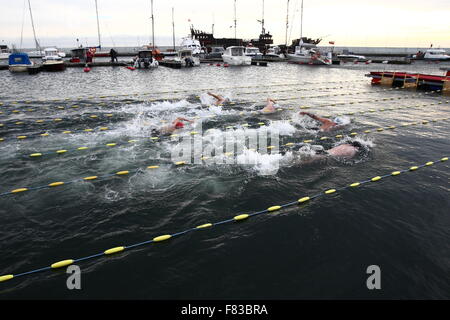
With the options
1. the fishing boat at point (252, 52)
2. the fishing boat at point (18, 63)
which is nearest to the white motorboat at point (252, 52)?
the fishing boat at point (252, 52)

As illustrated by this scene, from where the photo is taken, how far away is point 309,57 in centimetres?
5762

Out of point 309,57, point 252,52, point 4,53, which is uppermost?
point 252,52

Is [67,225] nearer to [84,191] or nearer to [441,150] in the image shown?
[84,191]

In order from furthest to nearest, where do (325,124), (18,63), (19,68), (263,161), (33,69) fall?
(18,63) → (19,68) → (33,69) → (325,124) → (263,161)

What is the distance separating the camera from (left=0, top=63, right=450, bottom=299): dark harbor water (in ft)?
16.3

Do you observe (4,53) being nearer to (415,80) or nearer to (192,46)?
(192,46)

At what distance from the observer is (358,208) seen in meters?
7.27

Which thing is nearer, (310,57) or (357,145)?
(357,145)

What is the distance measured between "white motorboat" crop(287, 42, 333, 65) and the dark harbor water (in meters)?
47.1

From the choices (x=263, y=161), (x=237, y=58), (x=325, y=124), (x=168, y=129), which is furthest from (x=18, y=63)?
(x=263, y=161)

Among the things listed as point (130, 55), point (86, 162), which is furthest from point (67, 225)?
point (130, 55)

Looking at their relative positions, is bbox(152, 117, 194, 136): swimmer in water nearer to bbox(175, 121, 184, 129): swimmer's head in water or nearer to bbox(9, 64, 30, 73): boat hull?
bbox(175, 121, 184, 129): swimmer's head in water

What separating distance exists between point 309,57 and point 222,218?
191ft

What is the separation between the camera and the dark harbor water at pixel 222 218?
16.3 ft
